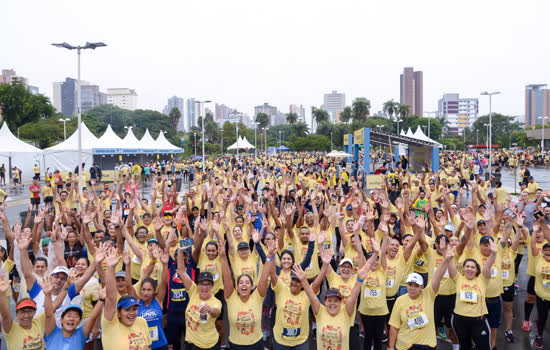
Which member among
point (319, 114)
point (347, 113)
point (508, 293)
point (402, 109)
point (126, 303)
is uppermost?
point (402, 109)

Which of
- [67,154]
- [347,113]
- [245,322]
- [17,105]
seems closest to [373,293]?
[245,322]

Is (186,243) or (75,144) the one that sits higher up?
(75,144)

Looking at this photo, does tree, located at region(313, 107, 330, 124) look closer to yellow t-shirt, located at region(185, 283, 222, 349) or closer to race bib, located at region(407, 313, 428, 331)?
race bib, located at region(407, 313, 428, 331)

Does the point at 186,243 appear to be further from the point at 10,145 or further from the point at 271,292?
the point at 10,145

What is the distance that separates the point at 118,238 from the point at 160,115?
318 feet

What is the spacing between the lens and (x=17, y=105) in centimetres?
5834

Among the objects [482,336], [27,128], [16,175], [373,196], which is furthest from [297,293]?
→ [27,128]

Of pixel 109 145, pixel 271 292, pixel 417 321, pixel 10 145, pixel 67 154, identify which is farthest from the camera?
pixel 109 145

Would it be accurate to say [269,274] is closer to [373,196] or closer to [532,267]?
[532,267]

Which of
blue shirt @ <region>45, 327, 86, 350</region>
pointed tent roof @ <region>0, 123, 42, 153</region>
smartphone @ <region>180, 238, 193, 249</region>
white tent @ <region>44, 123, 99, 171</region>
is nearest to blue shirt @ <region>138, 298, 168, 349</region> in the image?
blue shirt @ <region>45, 327, 86, 350</region>

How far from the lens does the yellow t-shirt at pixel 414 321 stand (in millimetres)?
4355

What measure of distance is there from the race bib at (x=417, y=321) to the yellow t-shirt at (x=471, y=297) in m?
0.79

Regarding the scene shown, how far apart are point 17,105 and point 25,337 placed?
6442cm

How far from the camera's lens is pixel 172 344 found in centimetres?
510
